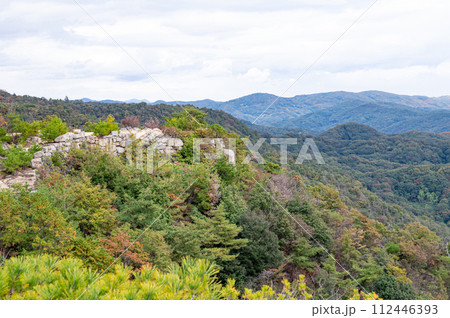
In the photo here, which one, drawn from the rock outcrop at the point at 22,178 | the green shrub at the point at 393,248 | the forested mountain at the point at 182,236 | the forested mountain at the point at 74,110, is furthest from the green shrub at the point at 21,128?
the green shrub at the point at 393,248

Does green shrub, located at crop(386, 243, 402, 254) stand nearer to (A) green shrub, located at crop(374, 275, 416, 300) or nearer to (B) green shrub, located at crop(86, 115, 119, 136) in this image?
(A) green shrub, located at crop(374, 275, 416, 300)

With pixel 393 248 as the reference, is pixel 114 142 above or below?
above

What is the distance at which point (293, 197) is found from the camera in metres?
13.0

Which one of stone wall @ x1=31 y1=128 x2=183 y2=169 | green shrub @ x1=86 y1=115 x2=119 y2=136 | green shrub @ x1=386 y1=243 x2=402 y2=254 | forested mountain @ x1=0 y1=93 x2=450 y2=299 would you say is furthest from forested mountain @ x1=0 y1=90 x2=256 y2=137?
green shrub @ x1=386 y1=243 x2=402 y2=254

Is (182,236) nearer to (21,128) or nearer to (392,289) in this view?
(392,289)

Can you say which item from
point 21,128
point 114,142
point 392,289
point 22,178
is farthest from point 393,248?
point 21,128

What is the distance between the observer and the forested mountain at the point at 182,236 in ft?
9.00

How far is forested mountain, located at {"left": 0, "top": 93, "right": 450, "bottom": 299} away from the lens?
274 cm

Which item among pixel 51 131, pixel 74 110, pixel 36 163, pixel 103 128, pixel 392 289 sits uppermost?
pixel 74 110

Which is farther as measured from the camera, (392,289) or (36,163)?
(392,289)

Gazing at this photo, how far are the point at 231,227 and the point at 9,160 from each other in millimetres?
7353

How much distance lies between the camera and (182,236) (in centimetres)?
734

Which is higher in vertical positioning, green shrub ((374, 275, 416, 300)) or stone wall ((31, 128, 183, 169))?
stone wall ((31, 128, 183, 169))

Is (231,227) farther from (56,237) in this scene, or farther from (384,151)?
(384,151)
